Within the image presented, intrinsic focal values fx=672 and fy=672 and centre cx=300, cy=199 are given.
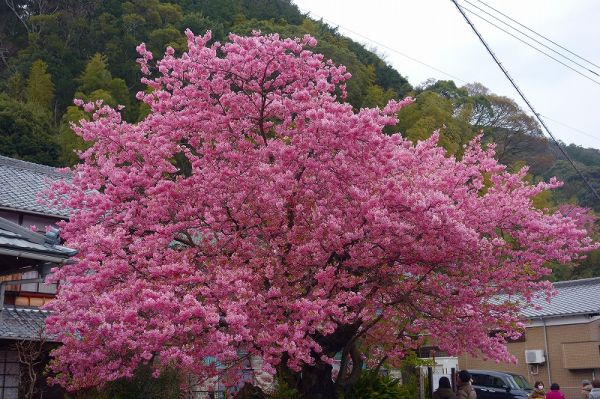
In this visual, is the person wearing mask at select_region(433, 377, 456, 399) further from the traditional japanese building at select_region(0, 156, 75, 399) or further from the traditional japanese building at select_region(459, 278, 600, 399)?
the traditional japanese building at select_region(459, 278, 600, 399)

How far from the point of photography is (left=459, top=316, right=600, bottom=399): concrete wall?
22.7m

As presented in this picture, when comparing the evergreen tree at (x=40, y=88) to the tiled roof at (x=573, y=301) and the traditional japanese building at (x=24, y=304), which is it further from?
the tiled roof at (x=573, y=301)

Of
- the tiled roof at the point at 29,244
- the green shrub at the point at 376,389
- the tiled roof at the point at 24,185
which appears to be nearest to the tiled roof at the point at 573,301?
the green shrub at the point at 376,389

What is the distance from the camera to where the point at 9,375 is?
14516 millimetres

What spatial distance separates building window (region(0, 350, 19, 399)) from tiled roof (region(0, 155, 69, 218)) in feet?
11.5

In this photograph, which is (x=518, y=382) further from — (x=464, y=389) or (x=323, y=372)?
(x=323, y=372)

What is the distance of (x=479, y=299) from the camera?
39.0ft

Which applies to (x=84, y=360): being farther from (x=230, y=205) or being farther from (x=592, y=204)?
(x=592, y=204)

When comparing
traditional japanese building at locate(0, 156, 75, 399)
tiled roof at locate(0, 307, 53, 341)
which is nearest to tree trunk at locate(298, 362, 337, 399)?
traditional japanese building at locate(0, 156, 75, 399)

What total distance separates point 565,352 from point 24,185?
18437 millimetres

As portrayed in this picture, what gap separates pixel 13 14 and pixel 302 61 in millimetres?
42094

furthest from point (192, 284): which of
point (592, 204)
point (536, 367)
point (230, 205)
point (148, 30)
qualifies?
point (592, 204)

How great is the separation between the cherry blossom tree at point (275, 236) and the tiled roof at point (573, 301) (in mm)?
12001

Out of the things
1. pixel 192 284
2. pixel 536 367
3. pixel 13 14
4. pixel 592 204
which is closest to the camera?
pixel 192 284
